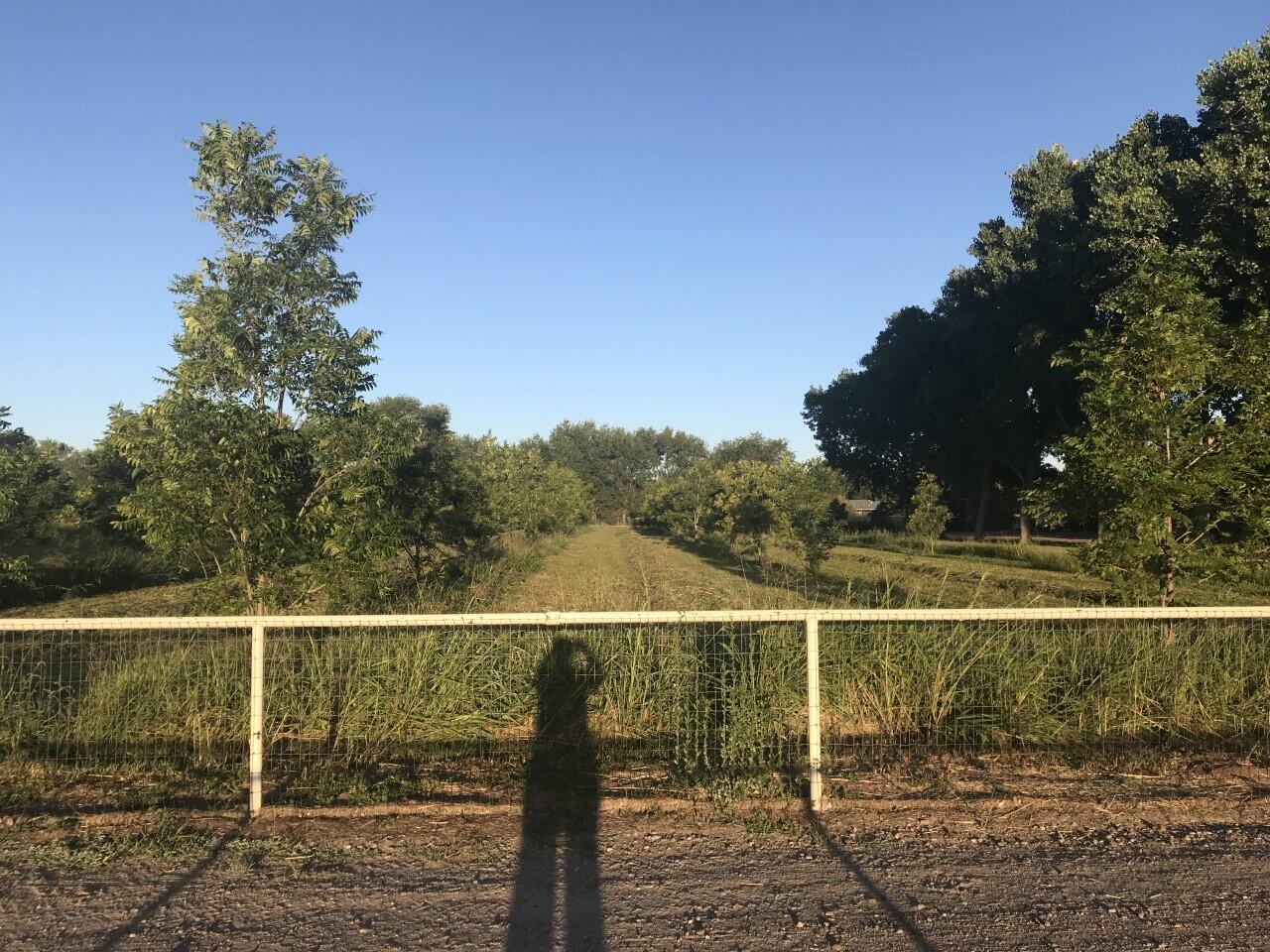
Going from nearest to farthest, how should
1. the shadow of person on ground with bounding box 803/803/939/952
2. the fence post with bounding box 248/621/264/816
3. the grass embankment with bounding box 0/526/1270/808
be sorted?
the shadow of person on ground with bounding box 803/803/939/952
the fence post with bounding box 248/621/264/816
the grass embankment with bounding box 0/526/1270/808

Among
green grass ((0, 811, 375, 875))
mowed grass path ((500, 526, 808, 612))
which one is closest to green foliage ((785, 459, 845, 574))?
mowed grass path ((500, 526, 808, 612))

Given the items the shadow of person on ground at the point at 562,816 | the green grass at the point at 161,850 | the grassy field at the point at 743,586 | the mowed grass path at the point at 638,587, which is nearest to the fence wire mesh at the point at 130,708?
the green grass at the point at 161,850

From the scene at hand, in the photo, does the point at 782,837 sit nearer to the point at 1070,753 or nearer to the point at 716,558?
the point at 1070,753

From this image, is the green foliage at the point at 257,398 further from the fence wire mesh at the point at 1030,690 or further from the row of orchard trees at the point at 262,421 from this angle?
the fence wire mesh at the point at 1030,690

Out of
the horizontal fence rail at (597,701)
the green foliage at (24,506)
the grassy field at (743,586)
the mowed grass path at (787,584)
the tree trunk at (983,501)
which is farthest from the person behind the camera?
the tree trunk at (983,501)

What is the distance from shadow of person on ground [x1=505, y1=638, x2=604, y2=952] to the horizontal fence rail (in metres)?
0.03

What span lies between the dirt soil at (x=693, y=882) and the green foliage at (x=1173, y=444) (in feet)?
14.0

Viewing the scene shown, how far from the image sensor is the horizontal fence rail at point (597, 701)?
602cm

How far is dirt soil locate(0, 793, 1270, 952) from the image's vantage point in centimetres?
365

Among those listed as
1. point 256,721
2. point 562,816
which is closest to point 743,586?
point 562,816

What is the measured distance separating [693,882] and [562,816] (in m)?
1.19

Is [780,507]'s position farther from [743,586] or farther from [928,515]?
[928,515]

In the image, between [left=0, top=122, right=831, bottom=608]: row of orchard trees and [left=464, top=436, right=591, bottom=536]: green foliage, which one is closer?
[left=0, top=122, right=831, bottom=608]: row of orchard trees

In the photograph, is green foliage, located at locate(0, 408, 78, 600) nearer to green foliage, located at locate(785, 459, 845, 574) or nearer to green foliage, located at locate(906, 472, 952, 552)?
green foliage, located at locate(785, 459, 845, 574)
